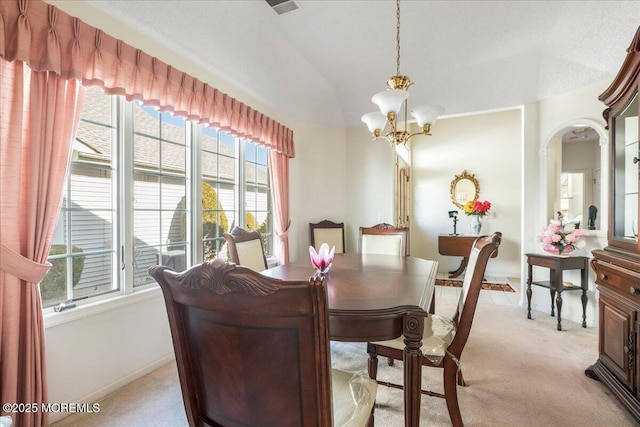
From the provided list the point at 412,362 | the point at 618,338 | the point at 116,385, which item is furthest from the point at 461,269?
the point at 116,385

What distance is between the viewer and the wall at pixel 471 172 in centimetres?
527

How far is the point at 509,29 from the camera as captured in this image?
276 centimetres

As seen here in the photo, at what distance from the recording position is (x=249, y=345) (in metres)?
0.73

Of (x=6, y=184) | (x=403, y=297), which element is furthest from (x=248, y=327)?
(x=6, y=184)

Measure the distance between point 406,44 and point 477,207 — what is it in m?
3.19

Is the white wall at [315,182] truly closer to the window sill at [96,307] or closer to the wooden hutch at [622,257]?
the window sill at [96,307]

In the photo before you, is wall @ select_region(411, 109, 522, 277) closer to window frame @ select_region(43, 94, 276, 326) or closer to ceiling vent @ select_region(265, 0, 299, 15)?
ceiling vent @ select_region(265, 0, 299, 15)

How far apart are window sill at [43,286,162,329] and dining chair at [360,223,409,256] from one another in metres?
1.96

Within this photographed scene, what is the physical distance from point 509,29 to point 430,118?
1537mm

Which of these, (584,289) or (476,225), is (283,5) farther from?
(476,225)

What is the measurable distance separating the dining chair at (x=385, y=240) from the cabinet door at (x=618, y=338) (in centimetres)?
146

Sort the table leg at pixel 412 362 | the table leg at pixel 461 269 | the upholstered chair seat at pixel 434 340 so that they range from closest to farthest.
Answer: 1. the table leg at pixel 412 362
2. the upholstered chair seat at pixel 434 340
3. the table leg at pixel 461 269

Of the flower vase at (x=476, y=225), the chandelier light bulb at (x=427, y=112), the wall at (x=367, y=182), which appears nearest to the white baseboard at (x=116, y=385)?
the chandelier light bulb at (x=427, y=112)

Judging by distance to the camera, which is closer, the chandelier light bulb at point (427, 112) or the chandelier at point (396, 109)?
→ the chandelier at point (396, 109)
